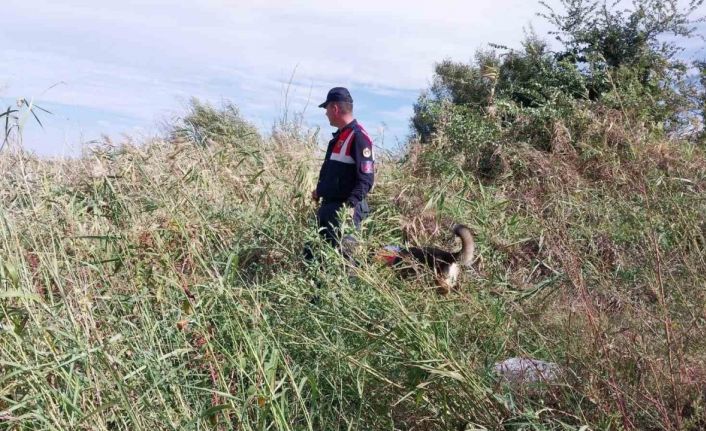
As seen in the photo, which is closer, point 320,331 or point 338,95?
point 320,331

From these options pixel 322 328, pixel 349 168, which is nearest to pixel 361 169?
pixel 349 168

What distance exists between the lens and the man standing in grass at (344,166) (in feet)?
15.3

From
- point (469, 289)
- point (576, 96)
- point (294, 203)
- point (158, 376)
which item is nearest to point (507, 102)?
point (576, 96)

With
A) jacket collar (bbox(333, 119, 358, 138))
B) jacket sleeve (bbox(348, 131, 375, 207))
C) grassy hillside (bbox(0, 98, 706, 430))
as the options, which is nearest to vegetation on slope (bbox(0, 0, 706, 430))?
grassy hillside (bbox(0, 98, 706, 430))

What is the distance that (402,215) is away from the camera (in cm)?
577

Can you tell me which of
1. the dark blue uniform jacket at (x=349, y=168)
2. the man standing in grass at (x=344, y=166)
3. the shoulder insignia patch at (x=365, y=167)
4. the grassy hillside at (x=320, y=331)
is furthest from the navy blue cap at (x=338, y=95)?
the grassy hillside at (x=320, y=331)

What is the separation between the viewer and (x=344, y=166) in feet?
15.7

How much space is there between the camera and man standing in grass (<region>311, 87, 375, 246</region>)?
15.3 feet

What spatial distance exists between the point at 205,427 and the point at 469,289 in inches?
58.4

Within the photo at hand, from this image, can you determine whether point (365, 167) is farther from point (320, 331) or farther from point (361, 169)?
point (320, 331)

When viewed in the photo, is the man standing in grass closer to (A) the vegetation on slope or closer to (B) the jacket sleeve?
(B) the jacket sleeve

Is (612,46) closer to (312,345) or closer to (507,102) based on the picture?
(507,102)

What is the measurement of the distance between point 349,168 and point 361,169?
15cm

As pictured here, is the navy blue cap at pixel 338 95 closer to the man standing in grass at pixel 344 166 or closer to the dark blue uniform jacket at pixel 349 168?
the man standing in grass at pixel 344 166
